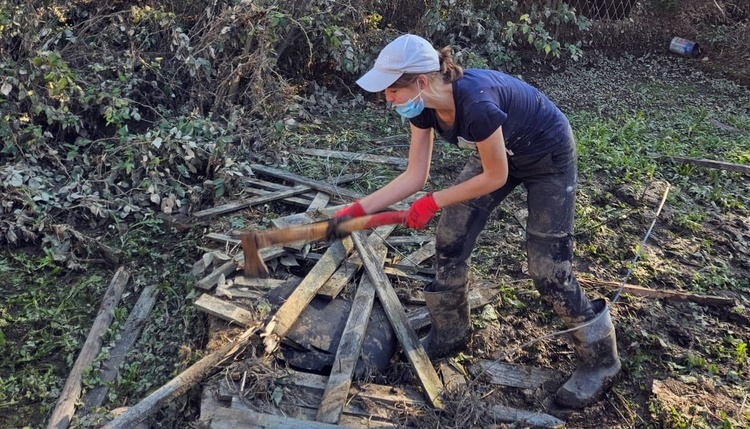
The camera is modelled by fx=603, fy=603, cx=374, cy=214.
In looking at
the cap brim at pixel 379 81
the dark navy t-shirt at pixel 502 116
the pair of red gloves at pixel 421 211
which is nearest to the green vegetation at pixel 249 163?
the pair of red gloves at pixel 421 211

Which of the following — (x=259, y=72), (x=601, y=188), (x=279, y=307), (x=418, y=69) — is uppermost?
(x=418, y=69)

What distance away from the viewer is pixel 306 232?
9.88 ft

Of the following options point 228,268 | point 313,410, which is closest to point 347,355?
point 313,410

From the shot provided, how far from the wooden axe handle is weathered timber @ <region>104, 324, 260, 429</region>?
61 centimetres

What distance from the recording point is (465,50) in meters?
6.75

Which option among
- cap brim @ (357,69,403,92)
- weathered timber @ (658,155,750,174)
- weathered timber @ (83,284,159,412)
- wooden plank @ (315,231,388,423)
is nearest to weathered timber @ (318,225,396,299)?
wooden plank @ (315,231,388,423)

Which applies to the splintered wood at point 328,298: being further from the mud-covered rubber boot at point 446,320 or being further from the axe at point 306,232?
the axe at point 306,232

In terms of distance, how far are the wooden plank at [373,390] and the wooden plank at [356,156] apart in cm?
263

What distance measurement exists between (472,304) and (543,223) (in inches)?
41.1

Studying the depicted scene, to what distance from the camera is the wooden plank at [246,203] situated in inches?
182

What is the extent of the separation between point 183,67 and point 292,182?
1848 millimetres

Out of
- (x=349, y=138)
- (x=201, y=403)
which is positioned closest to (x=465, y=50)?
(x=349, y=138)

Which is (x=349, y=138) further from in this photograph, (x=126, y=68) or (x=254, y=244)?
(x=254, y=244)

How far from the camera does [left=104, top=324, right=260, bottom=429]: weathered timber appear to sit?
294 centimetres
